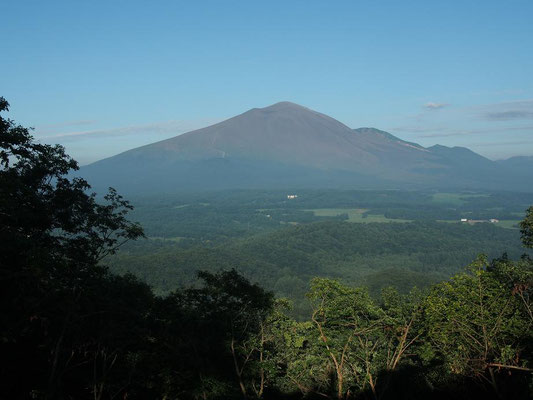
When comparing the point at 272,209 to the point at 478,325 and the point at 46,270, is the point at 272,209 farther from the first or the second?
the point at 46,270

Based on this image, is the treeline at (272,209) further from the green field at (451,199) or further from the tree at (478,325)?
the tree at (478,325)

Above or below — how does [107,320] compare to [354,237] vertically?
above

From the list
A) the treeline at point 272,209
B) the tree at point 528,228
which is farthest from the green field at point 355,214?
the tree at point 528,228

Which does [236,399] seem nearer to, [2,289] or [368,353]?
[368,353]

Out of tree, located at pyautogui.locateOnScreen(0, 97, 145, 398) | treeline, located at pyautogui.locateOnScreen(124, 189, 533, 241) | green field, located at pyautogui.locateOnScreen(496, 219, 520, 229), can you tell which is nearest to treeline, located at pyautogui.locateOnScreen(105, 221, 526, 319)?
green field, located at pyautogui.locateOnScreen(496, 219, 520, 229)

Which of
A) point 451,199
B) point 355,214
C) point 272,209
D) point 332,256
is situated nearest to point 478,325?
point 332,256

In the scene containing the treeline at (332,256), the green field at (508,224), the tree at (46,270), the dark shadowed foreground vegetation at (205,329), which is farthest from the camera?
the green field at (508,224)

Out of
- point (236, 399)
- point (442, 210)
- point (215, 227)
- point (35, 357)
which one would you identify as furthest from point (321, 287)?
point (442, 210)
